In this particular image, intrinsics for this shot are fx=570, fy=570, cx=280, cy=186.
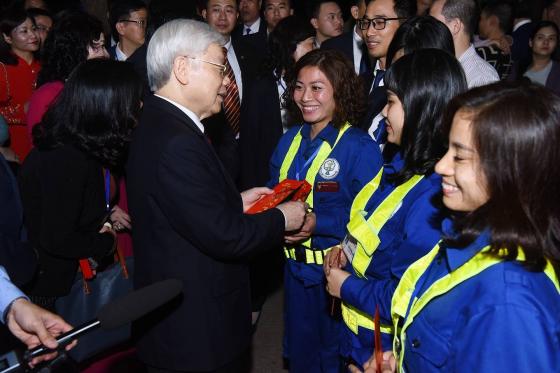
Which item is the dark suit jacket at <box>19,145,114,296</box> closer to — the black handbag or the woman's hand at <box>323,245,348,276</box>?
the black handbag

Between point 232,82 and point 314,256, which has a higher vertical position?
point 232,82

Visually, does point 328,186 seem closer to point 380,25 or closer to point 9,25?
point 380,25

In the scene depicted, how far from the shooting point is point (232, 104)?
4621mm

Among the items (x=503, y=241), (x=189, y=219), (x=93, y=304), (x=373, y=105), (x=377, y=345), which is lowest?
(x=93, y=304)

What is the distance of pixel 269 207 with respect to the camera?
8.44 ft

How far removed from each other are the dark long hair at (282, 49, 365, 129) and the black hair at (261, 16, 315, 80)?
1.08 m

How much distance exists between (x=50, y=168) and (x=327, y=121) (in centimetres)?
145

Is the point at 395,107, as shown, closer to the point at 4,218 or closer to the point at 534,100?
the point at 534,100

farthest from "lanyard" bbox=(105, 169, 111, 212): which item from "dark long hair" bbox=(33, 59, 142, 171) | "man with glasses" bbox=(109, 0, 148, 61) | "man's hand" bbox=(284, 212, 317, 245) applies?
"man with glasses" bbox=(109, 0, 148, 61)

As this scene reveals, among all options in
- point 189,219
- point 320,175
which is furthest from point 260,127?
point 189,219

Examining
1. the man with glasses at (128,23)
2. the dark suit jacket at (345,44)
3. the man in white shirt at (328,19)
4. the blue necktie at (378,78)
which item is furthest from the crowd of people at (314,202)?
the man in white shirt at (328,19)

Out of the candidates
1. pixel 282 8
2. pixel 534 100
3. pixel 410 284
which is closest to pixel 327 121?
pixel 410 284

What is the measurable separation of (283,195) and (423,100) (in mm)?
837

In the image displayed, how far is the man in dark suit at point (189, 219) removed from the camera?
208cm
